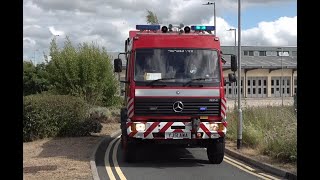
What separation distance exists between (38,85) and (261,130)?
92.8 ft

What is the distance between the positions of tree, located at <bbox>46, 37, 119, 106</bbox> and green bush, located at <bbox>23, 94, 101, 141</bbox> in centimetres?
660

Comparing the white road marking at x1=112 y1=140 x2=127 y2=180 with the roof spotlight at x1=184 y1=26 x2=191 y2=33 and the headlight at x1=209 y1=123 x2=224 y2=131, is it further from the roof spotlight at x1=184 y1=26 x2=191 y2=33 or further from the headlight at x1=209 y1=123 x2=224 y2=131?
the roof spotlight at x1=184 y1=26 x2=191 y2=33

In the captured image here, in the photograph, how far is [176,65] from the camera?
1159 cm

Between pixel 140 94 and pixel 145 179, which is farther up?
pixel 140 94

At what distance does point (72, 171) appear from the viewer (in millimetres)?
10367

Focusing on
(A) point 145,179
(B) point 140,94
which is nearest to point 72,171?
(A) point 145,179

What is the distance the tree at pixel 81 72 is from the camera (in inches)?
1001

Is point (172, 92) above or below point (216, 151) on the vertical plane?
above

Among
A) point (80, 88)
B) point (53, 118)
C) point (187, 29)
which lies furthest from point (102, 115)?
point (187, 29)

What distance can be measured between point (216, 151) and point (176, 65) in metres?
2.42

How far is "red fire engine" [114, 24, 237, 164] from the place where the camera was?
11.4 meters

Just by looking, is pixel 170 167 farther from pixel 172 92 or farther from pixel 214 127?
pixel 172 92

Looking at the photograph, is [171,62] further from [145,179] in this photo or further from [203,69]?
[145,179]

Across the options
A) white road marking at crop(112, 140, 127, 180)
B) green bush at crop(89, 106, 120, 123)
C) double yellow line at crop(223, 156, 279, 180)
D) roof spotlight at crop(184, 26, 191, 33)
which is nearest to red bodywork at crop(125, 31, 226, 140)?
roof spotlight at crop(184, 26, 191, 33)
